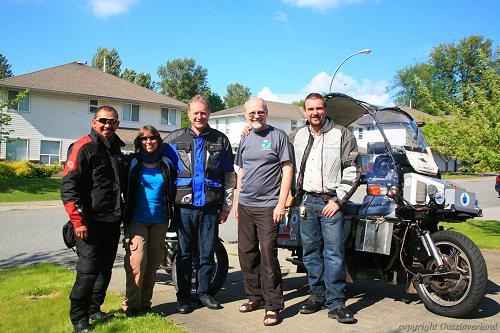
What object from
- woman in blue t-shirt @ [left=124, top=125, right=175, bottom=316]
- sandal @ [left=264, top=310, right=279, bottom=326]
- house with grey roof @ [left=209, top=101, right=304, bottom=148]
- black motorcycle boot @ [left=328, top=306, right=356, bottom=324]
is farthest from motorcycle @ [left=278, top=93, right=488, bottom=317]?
house with grey roof @ [left=209, top=101, right=304, bottom=148]

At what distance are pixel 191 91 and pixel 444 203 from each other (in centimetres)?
8593

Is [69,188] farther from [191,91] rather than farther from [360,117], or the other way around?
[191,91]

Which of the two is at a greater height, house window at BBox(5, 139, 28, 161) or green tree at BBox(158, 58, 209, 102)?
green tree at BBox(158, 58, 209, 102)

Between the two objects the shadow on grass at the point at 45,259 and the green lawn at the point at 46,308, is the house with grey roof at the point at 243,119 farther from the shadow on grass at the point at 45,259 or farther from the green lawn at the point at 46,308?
the green lawn at the point at 46,308

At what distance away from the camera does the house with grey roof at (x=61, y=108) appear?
97.7 feet

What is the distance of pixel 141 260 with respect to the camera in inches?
184

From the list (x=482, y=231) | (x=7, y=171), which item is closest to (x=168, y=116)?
(x=7, y=171)

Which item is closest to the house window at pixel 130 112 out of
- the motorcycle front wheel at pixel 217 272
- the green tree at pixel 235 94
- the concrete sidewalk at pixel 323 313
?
the concrete sidewalk at pixel 323 313

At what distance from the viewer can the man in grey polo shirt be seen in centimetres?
476

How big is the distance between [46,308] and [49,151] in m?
28.1

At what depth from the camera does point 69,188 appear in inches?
164

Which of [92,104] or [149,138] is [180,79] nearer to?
[92,104]

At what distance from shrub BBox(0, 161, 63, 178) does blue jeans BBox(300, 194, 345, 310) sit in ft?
77.4

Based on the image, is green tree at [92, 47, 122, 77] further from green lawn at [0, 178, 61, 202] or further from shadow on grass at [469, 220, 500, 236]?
shadow on grass at [469, 220, 500, 236]
